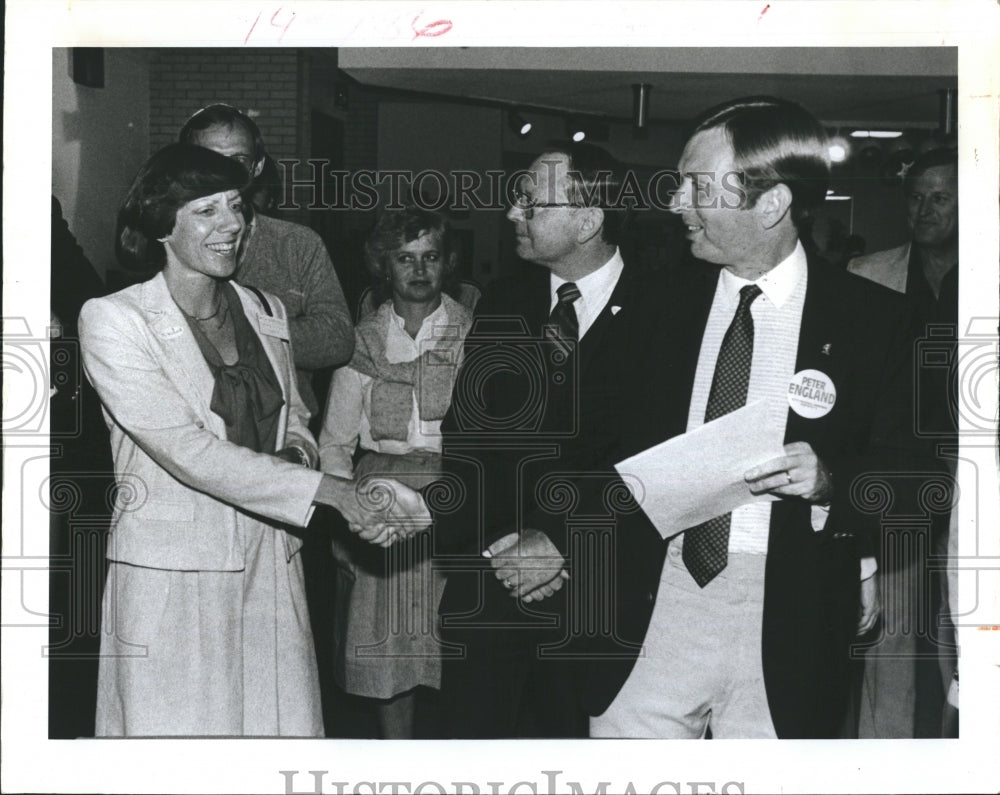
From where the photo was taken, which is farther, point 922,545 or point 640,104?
point 922,545

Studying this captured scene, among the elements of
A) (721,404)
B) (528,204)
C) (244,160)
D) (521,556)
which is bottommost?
(521,556)

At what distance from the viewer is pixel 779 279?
14.7 ft

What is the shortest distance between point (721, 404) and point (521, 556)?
0.81 metres

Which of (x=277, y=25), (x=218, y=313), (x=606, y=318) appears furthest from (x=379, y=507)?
(x=277, y=25)

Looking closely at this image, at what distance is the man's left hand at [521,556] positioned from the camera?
178 inches

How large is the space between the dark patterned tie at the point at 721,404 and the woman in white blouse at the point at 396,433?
83cm

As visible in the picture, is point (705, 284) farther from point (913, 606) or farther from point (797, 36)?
point (913, 606)

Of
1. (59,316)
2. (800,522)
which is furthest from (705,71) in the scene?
(59,316)

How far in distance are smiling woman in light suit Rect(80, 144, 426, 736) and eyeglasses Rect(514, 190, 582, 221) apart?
86cm

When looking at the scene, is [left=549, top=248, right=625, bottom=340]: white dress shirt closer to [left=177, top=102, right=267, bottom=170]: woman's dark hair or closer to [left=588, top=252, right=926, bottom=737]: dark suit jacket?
[left=588, top=252, right=926, bottom=737]: dark suit jacket

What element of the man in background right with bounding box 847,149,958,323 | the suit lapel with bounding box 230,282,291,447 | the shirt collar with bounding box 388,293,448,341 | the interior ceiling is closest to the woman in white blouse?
the shirt collar with bounding box 388,293,448,341

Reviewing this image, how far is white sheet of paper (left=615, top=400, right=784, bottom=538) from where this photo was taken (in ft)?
14.6

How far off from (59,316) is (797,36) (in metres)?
2.56

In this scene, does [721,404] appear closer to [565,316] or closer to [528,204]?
[565,316]
